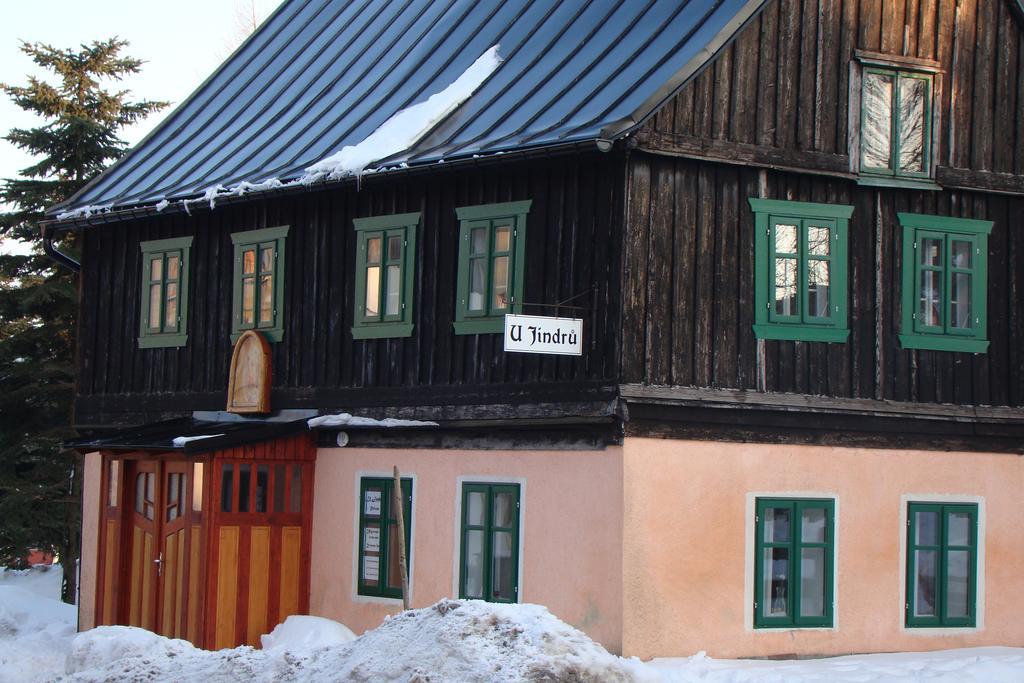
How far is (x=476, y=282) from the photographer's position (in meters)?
18.7

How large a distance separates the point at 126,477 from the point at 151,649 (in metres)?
6.02

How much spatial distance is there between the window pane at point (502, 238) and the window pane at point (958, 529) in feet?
19.3

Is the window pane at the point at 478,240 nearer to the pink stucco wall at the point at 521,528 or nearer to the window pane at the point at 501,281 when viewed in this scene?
the window pane at the point at 501,281

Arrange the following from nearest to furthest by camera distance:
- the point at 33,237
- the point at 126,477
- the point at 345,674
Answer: the point at 345,674 < the point at 126,477 < the point at 33,237

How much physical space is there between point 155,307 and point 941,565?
11.4m

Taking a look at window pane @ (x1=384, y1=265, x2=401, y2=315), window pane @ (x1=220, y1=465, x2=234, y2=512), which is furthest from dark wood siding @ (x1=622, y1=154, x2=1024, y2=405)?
window pane @ (x1=220, y1=465, x2=234, y2=512)

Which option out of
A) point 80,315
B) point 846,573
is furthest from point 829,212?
point 80,315

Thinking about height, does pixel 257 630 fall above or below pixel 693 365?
below

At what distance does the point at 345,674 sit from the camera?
45.1ft

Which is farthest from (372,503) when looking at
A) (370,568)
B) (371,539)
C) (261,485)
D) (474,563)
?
(474,563)

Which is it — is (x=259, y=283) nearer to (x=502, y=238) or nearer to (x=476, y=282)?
(x=476, y=282)

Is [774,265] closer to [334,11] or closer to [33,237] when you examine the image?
[334,11]

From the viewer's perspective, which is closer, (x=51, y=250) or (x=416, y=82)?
(x=416, y=82)

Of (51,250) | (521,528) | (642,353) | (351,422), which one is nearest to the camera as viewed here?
(642,353)
